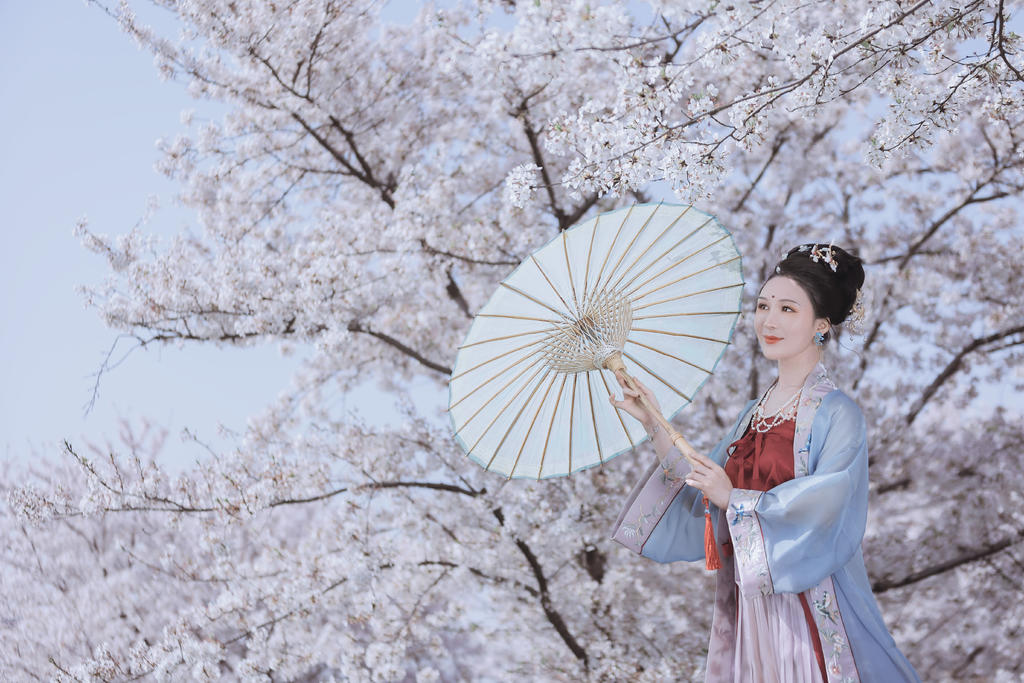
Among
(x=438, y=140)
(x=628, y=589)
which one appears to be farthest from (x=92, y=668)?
(x=438, y=140)

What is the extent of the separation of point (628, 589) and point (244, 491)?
2884 mm

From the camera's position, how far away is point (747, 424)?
243 centimetres

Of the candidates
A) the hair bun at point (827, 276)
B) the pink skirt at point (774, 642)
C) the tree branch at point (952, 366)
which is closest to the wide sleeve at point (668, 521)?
the pink skirt at point (774, 642)

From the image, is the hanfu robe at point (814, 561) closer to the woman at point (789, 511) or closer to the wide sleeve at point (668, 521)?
the woman at point (789, 511)

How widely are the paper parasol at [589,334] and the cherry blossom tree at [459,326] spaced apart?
1.02ft

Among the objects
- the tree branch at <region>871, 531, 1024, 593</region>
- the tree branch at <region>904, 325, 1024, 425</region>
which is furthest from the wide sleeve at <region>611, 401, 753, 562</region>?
the tree branch at <region>904, 325, 1024, 425</region>

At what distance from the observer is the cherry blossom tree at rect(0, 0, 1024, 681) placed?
359 cm

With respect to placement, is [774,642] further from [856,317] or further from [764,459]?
[856,317]

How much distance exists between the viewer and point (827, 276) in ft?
7.56

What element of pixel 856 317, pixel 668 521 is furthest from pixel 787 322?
pixel 668 521

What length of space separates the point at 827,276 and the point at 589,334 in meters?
0.71

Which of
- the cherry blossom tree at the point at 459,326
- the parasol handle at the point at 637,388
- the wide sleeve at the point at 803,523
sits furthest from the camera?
the cherry blossom tree at the point at 459,326

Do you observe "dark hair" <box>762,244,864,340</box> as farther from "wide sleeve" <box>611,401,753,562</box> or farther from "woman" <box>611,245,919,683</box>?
"wide sleeve" <box>611,401,753,562</box>

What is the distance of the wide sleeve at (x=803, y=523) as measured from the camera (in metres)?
1.96
